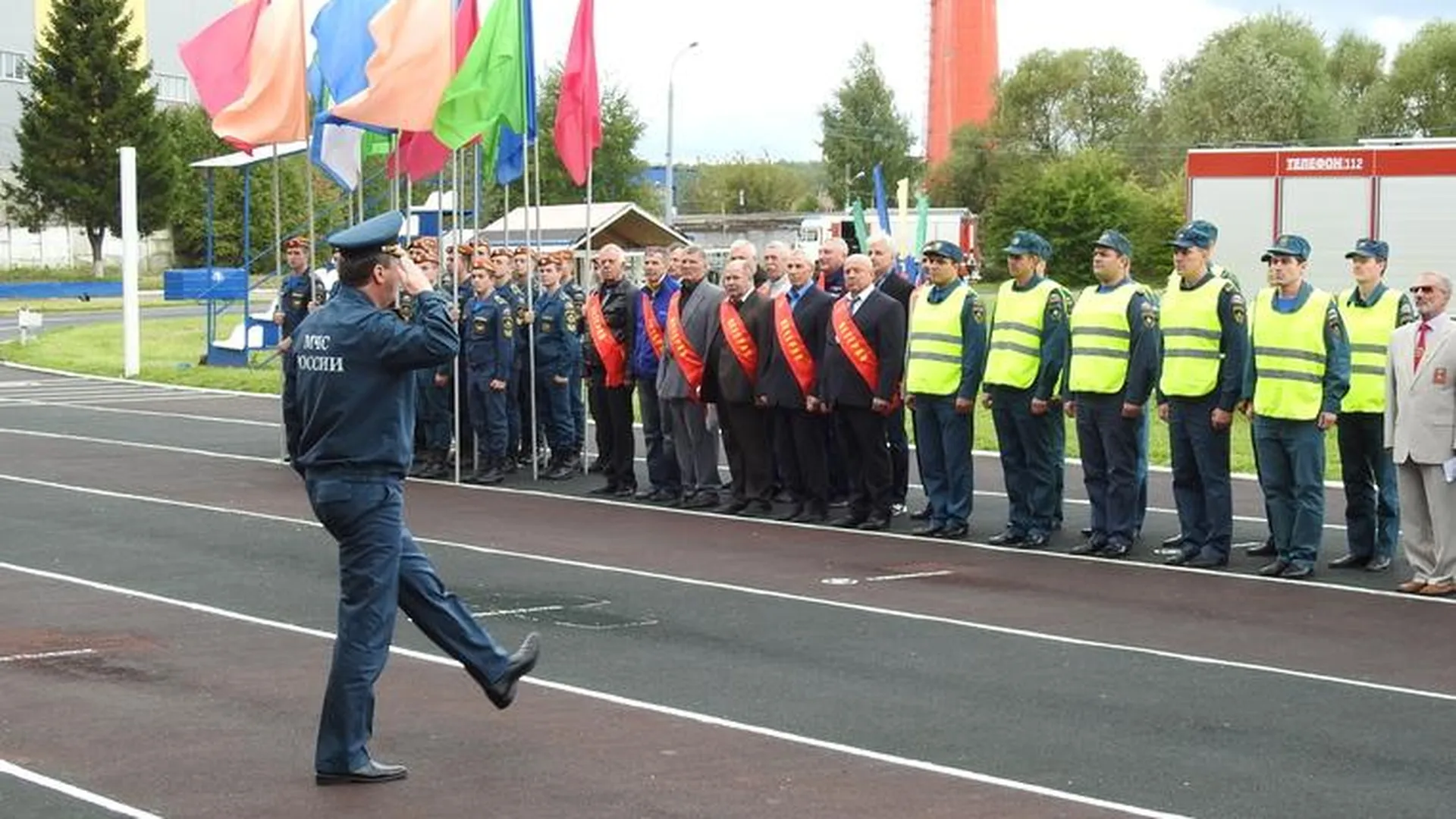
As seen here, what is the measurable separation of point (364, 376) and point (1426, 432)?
23.3ft

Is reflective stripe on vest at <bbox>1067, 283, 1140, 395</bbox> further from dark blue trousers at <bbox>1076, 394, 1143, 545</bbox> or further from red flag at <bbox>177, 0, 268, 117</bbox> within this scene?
red flag at <bbox>177, 0, 268, 117</bbox>

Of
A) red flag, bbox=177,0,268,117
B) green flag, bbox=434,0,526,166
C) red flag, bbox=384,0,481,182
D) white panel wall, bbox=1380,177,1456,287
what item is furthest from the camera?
white panel wall, bbox=1380,177,1456,287

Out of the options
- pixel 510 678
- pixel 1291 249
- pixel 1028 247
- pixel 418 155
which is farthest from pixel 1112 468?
pixel 418 155

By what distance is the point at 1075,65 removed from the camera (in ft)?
338

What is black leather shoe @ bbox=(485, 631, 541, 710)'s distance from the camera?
8.09 metres

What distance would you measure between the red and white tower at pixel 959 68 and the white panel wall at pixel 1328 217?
53341 mm

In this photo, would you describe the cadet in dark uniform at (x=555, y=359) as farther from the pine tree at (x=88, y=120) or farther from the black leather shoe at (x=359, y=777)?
the pine tree at (x=88, y=120)

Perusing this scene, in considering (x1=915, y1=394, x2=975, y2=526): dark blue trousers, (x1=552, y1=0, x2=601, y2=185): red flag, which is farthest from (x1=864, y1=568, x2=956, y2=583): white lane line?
(x1=552, y1=0, x2=601, y2=185): red flag

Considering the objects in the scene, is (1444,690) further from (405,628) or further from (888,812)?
(405,628)

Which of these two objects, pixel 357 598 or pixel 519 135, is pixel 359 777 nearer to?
pixel 357 598

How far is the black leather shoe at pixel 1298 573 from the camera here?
42.2ft

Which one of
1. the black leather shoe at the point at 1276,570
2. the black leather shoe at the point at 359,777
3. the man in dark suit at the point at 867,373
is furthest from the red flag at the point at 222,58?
the black leather shoe at the point at 359,777

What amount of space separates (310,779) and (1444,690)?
4994 mm

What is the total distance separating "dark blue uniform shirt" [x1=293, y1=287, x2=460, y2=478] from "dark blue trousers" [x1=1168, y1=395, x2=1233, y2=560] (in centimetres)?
698
